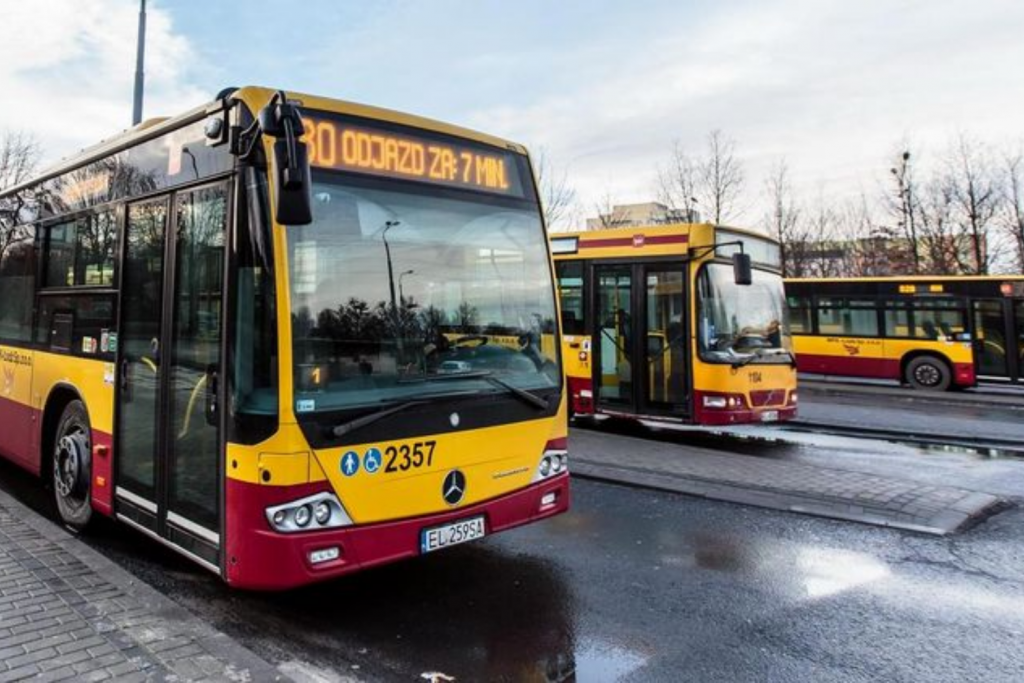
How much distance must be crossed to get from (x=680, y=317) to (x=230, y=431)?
7.63 metres

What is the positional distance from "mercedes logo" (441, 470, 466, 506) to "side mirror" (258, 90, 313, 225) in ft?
5.72

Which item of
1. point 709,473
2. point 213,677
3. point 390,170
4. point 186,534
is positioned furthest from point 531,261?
point 709,473

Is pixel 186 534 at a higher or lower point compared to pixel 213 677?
higher

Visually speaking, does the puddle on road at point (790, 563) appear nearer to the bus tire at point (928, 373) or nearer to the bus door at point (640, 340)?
the bus door at point (640, 340)

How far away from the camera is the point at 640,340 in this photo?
35.6 feet

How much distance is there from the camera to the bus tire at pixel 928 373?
18.4 m

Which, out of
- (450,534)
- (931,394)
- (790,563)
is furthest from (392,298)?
(931,394)

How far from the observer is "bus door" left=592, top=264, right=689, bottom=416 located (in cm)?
1038

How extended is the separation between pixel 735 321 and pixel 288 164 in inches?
Answer: 310

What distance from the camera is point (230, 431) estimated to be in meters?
3.89

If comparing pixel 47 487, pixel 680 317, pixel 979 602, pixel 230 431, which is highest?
pixel 680 317

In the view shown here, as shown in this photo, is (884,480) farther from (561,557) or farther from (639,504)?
(561,557)

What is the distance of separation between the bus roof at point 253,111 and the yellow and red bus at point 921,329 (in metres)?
17.2

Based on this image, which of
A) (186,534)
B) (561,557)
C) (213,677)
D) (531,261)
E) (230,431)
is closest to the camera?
(213,677)
